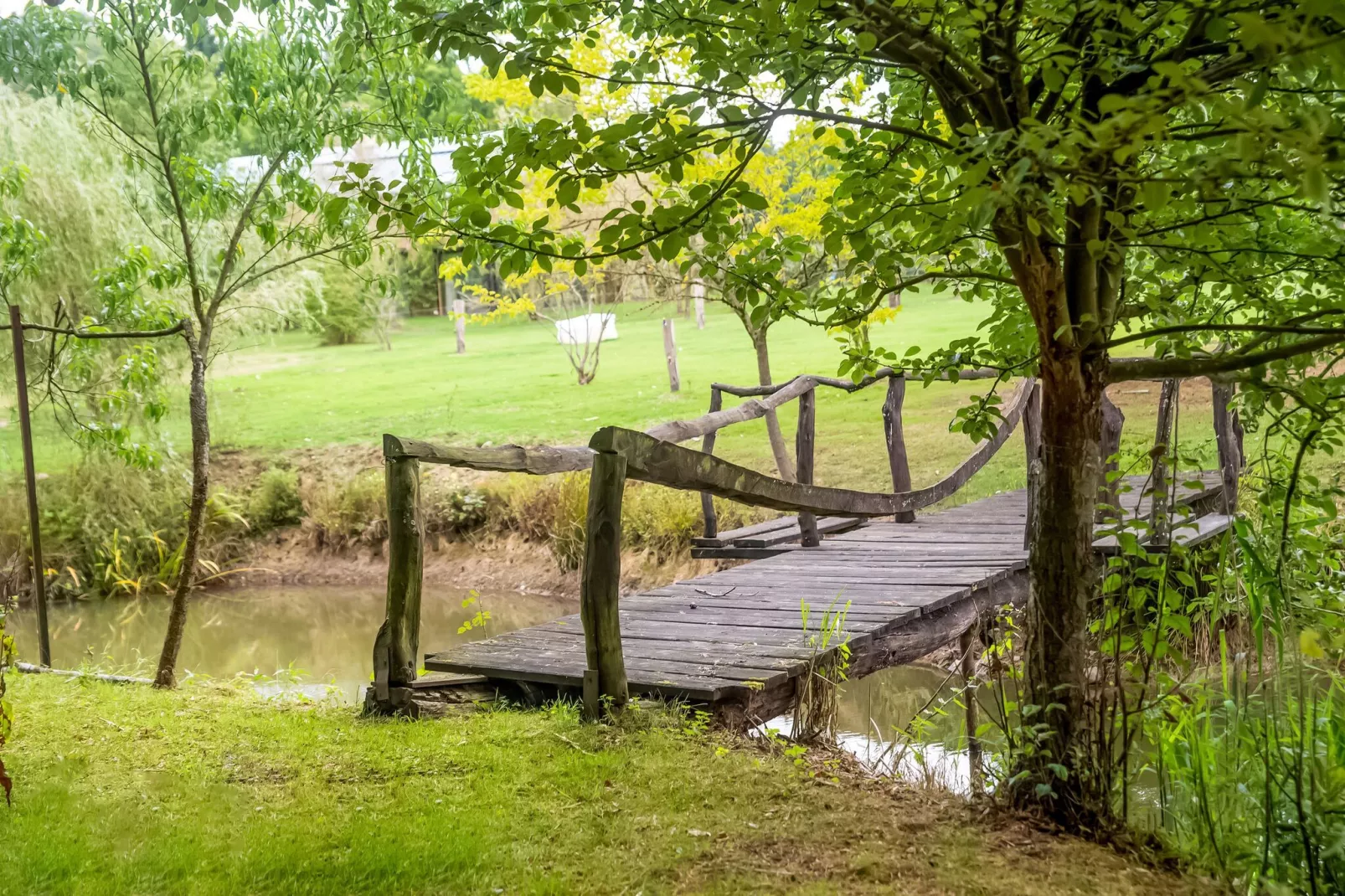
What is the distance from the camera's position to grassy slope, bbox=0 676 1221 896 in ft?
8.74

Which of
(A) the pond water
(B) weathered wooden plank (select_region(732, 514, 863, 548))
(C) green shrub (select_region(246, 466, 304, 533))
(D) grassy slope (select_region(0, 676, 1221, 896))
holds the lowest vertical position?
(A) the pond water

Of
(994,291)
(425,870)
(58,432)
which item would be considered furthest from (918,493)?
(58,432)

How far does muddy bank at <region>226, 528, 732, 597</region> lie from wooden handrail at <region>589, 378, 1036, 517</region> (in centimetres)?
448

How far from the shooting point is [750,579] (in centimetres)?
652

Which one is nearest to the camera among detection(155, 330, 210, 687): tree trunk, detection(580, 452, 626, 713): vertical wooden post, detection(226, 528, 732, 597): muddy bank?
detection(580, 452, 626, 713): vertical wooden post

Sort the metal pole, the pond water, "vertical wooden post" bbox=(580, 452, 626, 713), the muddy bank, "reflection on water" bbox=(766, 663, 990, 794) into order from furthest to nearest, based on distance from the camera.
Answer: the muddy bank
the pond water
"reflection on water" bbox=(766, 663, 990, 794)
the metal pole
"vertical wooden post" bbox=(580, 452, 626, 713)

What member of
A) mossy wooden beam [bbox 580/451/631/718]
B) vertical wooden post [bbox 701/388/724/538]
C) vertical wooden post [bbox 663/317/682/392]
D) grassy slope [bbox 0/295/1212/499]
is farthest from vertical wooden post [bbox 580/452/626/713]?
vertical wooden post [bbox 663/317/682/392]

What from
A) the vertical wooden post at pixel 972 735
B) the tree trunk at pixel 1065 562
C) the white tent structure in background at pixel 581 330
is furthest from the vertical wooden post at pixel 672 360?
the tree trunk at pixel 1065 562

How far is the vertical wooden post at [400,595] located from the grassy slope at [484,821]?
16 cm

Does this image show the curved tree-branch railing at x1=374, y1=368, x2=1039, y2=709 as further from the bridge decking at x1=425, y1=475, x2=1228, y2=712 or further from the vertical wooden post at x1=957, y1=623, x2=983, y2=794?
the vertical wooden post at x1=957, y1=623, x2=983, y2=794

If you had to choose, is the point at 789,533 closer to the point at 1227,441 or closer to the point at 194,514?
Answer: the point at 1227,441

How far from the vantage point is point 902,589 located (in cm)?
594

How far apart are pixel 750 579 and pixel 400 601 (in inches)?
107

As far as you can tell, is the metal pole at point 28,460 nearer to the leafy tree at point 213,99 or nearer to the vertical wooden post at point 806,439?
the leafy tree at point 213,99
